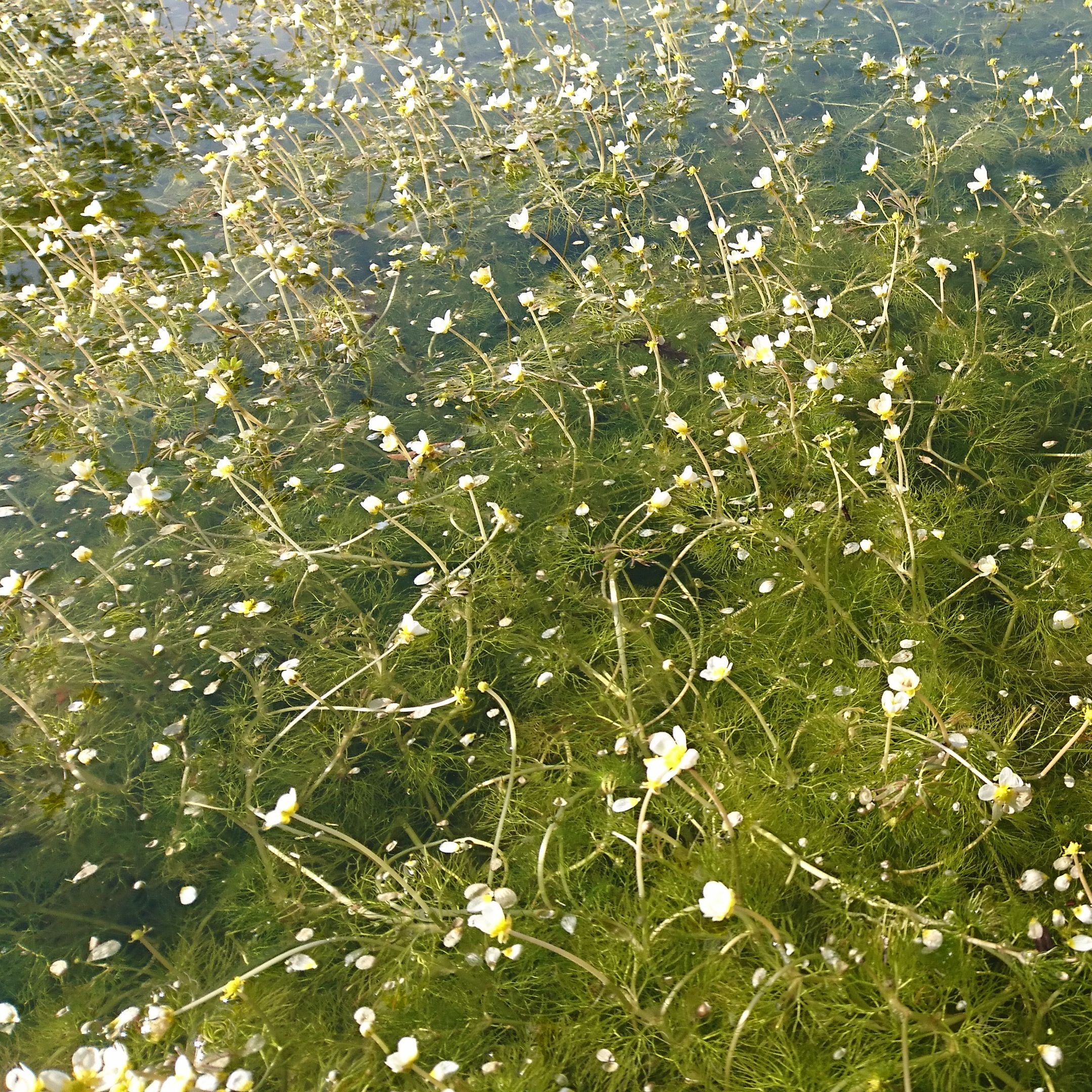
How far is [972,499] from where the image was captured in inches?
121

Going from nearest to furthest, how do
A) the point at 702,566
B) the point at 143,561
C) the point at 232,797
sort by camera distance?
1. the point at 232,797
2. the point at 702,566
3. the point at 143,561

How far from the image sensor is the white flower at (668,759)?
5.69ft

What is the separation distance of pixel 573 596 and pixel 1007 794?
5.26ft

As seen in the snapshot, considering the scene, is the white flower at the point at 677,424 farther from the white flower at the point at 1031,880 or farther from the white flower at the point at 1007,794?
the white flower at the point at 1031,880

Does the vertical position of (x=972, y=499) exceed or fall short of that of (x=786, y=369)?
it falls short

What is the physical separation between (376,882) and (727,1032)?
1084 millimetres

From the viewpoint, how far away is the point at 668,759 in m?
1.76

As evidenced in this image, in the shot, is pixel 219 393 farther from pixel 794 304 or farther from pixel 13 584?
pixel 794 304

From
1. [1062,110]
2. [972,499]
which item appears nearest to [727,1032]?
[972,499]

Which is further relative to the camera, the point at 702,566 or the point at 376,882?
the point at 702,566

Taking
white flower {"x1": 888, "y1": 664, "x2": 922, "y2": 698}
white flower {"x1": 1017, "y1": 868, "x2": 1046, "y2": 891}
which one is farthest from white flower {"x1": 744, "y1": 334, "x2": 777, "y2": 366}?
white flower {"x1": 1017, "y1": 868, "x2": 1046, "y2": 891}

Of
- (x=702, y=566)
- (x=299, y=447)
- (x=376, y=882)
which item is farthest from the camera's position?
(x=299, y=447)

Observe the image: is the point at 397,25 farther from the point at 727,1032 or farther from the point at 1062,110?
the point at 727,1032

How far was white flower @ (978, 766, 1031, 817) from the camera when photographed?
1.83 metres
